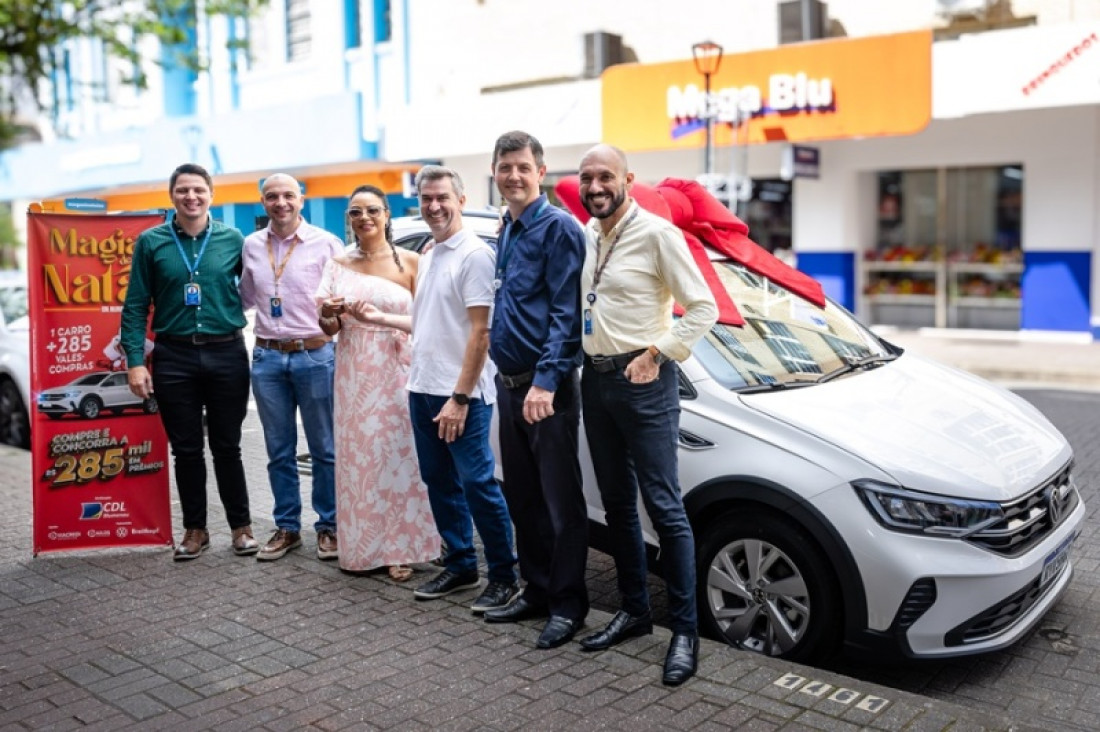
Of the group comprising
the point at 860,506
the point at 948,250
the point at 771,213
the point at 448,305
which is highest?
the point at 771,213

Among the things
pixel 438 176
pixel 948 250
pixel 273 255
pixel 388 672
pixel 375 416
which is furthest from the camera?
pixel 948 250

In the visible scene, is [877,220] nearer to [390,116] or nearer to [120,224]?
[390,116]

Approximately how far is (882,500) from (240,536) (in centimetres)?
358

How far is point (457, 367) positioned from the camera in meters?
5.39

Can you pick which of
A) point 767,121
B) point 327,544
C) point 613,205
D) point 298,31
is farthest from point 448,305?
point 298,31

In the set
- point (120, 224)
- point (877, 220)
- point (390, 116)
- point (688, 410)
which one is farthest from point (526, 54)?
point (688, 410)

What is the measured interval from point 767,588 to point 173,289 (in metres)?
3.35

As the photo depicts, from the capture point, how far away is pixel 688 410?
17.0 ft

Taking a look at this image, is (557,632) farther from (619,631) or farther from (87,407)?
(87,407)

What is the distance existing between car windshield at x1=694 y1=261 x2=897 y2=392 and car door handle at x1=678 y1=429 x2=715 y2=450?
28 centimetres

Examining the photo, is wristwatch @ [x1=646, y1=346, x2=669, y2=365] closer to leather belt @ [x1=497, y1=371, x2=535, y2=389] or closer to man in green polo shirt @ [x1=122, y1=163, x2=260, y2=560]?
leather belt @ [x1=497, y1=371, x2=535, y2=389]

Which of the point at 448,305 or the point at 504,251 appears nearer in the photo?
the point at 504,251

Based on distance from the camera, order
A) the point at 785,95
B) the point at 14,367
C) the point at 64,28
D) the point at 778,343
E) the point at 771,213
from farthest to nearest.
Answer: the point at 771,213 < the point at 785,95 < the point at 64,28 < the point at 14,367 < the point at 778,343

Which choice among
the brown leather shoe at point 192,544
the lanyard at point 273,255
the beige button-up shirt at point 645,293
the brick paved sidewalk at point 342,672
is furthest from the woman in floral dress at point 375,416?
→ the beige button-up shirt at point 645,293
